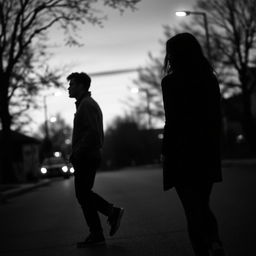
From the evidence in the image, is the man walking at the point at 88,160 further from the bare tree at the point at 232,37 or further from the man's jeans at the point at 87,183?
the bare tree at the point at 232,37

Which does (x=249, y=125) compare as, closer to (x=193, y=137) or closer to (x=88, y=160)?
(x=88, y=160)

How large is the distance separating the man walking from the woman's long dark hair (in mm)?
2677

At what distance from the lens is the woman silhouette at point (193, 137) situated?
4.51 meters

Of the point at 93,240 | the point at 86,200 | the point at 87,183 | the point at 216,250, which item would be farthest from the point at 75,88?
the point at 216,250

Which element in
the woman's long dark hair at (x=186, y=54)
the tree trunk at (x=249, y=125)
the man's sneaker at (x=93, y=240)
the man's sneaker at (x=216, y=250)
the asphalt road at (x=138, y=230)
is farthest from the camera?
the tree trunk at (x=249, y=125)

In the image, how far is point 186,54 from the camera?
464 centimetres

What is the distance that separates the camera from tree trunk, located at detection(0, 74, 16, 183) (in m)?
30.7

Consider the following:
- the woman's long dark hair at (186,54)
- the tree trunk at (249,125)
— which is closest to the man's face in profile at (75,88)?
the woman's long dark hair at (186,54)

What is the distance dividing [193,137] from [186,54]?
0.59 meters

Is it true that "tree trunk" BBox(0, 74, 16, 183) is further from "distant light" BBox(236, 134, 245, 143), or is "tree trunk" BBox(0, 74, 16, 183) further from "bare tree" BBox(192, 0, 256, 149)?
"distant light" BBox(236, 134, 245, 143)

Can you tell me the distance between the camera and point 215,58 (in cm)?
4275

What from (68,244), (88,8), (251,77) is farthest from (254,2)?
(68,244)

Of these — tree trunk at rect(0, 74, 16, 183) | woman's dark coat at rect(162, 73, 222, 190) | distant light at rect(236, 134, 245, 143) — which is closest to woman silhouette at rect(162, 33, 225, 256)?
woman's dark coat at rect(162, 73, 222, 190)

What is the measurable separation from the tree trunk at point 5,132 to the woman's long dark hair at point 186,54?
26515 mm
